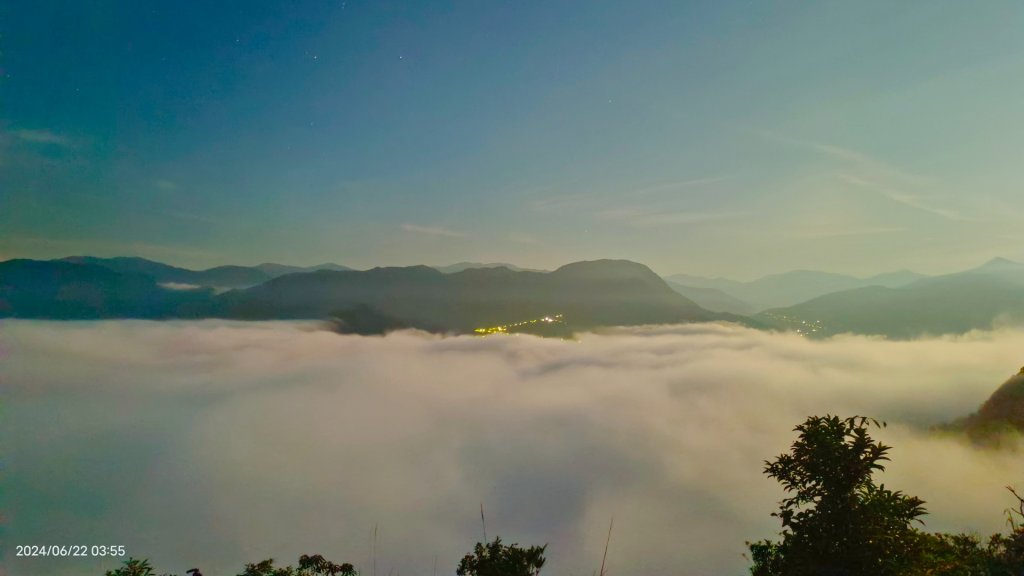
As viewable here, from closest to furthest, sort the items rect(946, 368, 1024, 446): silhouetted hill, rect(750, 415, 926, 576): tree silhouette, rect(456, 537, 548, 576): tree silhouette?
1. rect(750, 415, 926, 576): tree silhouette
2. rect(456, 537, 548, 576): tree silhouette
3. rect(946, 368, 1024, 446): silhouetted hill

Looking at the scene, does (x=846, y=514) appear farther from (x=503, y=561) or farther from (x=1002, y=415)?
(x=1002, y=415)

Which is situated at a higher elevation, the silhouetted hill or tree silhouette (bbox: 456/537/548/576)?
tree silhouette (bbox: 456/537/548/576)

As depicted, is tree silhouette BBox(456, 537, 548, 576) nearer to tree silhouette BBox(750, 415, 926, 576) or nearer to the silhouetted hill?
tree silhouette BBox(750, 415, 926, 576)

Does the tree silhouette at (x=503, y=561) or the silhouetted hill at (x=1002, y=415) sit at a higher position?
the tree silhouette at (x=503, y=561)

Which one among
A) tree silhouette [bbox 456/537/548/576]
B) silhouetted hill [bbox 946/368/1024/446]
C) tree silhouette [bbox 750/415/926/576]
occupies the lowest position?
silhouetted hill [bbox 946/368/1024/446]

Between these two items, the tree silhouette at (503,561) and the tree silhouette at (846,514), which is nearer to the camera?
the tree silhouette at (846,514)

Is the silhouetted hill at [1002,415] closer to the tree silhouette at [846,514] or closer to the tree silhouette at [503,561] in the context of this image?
the tree silhouette at [846,514]

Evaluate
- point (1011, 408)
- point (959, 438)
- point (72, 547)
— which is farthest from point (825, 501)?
point (959, 438)

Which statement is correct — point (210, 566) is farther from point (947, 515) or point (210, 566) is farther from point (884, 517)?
point (947, 515)

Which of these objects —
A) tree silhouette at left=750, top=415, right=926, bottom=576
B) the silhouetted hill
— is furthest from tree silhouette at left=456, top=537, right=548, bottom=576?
the silhouetted hill

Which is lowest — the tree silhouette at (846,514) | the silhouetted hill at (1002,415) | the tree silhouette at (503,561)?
the silhouetted hill at (1002,415)

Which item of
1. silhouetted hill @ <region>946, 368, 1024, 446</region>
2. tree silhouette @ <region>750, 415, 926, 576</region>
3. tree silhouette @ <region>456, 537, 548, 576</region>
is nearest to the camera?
tree silhouette @ <region>750, 415, 926, 576</region>

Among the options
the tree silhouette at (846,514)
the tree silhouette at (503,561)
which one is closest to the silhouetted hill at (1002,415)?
the tree silhouette at (846,514)

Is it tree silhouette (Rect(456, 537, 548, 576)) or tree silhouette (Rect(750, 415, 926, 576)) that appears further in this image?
tree silhouette (Rect(456, 537, 548, 576))
